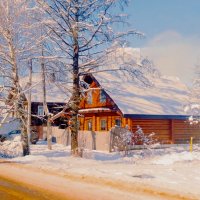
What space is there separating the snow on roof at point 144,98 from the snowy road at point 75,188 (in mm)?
14014

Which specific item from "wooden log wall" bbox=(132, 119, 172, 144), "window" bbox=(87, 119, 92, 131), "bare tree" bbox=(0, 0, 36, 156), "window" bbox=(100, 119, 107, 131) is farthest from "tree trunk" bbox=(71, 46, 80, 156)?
"window" bbox=(87, 119, 92, 131)

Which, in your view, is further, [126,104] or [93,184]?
[126,104]

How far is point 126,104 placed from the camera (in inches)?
1247

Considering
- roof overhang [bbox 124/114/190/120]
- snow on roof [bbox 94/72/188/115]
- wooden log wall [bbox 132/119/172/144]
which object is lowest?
wooden log wall [bbox 132/119/172/144]

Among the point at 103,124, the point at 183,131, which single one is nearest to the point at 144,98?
the point at 103,124

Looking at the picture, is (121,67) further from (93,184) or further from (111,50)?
(93,184)

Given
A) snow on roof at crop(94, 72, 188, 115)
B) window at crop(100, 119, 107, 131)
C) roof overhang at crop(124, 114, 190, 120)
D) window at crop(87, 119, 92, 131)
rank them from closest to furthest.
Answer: roof overhang at crop(124, 114, 190, 120)
snow on roof at crop(94, 72, 188, 115)
window at crop(100, 119, 107, 131)
window at crop(87, 119, 92, 131)

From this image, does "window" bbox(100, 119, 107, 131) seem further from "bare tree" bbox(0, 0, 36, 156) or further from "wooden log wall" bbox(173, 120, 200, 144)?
"bare tree" bbox(0, 0, 36, 156)

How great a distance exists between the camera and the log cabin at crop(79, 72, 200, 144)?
1232 inches

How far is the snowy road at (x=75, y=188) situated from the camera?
982cm

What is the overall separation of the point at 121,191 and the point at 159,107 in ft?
76.6

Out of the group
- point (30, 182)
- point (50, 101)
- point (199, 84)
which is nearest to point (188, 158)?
point (30, 182)

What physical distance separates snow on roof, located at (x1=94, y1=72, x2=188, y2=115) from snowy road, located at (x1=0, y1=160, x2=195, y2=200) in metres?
14.0

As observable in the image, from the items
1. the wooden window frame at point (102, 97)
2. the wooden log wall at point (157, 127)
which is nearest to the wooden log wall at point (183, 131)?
the wooden log wall at point (157, 127)
